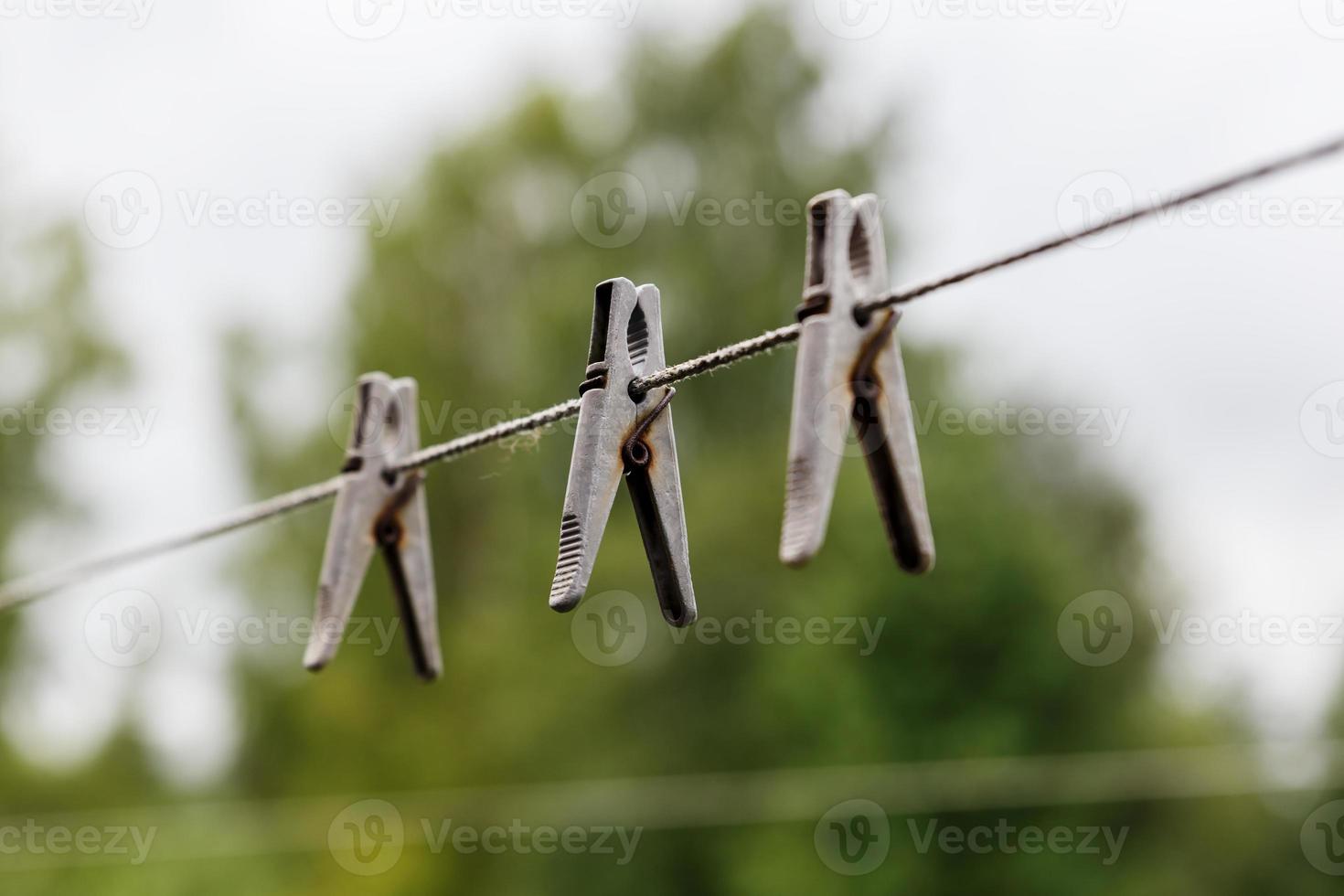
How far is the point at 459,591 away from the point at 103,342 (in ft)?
14.7

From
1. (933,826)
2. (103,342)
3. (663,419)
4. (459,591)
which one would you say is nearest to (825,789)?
A: (933,826)

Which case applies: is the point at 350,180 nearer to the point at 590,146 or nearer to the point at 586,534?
the point at 590,146

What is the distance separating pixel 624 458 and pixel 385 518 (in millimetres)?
903

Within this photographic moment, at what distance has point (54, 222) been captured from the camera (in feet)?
43.1
